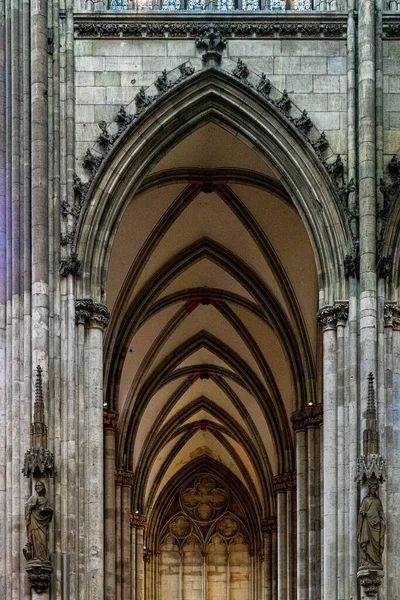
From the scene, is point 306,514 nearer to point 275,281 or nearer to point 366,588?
point 275,281

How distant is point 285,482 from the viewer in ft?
143

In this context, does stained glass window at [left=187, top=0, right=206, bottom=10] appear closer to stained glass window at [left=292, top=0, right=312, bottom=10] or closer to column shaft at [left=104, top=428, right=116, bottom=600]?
stained glass window at [left=292, top=0, right=312, bottom=10]

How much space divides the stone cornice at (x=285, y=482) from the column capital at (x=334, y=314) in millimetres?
13706

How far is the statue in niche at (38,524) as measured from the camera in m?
28.5

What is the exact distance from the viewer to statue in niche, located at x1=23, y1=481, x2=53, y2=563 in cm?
2855

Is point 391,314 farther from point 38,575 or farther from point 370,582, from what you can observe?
point 38,575

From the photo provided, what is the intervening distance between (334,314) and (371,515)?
3.88 meters

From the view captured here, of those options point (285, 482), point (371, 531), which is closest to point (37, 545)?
point (371, 531)

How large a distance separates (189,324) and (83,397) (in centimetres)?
1540

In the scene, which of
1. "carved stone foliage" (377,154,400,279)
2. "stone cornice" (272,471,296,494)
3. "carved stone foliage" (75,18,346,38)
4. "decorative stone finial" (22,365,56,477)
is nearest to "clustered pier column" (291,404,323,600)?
"stone cornice" (272,471,296,494)

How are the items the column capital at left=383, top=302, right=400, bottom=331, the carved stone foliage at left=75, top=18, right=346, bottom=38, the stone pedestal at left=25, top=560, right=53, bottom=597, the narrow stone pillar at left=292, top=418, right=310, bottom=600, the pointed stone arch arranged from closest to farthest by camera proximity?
the stone pedestal at left=25, top=560, right=53, bottom=597 → the column capital at left=383, top=302, right=400, bottom=331 → the pointed stone arch → the carved stone foliage at left=75, top=18, right=346, bottom=38 → the narrow stone pillar at left=292, top=418, right=310, bottom=600

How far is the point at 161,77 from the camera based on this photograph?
1231 inches

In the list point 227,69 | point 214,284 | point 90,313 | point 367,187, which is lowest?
point 90,313

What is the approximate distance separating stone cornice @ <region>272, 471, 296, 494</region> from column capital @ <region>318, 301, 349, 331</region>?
540 inches
